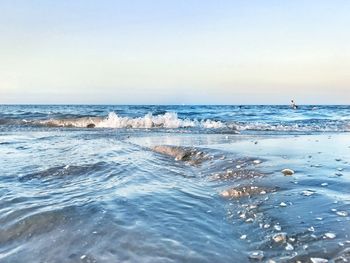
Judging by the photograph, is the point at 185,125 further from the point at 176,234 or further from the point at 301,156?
the point at 176,234

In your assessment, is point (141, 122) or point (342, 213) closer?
point (342, 213)

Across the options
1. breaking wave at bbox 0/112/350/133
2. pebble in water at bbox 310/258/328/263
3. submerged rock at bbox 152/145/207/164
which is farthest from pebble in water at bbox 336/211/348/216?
breaking wave at bbox 0/112/350/133

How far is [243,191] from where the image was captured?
16.4 ft

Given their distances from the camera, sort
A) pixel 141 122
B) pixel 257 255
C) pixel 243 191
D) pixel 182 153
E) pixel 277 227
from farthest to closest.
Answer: pixel 141 122 < pixel 182 153 < pixel 243 191 < pixel 277 227 < pixel 257 255

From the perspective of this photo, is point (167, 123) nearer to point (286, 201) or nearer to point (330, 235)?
point (286, 201)

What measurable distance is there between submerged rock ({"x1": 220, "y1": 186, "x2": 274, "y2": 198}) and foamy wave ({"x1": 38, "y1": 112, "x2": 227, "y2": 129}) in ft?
46.8

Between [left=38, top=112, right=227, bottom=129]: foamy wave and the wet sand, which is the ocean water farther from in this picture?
[left=38, top=112, right=227, bottom=129]: foamy wave

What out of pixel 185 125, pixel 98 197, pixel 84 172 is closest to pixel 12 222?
pixel 98 197

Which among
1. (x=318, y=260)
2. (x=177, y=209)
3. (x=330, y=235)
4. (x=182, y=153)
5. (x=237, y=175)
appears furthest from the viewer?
(x=182, y=153)

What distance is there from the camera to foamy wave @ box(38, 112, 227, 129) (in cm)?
2003

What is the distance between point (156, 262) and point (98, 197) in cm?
197

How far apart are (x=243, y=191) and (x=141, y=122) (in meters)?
15.8

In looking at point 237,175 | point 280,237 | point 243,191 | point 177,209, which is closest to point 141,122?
point 237,175

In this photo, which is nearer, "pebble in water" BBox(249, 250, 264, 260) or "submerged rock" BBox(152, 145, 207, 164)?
"pebble in water" BBox(249, 250, 264, 260)
